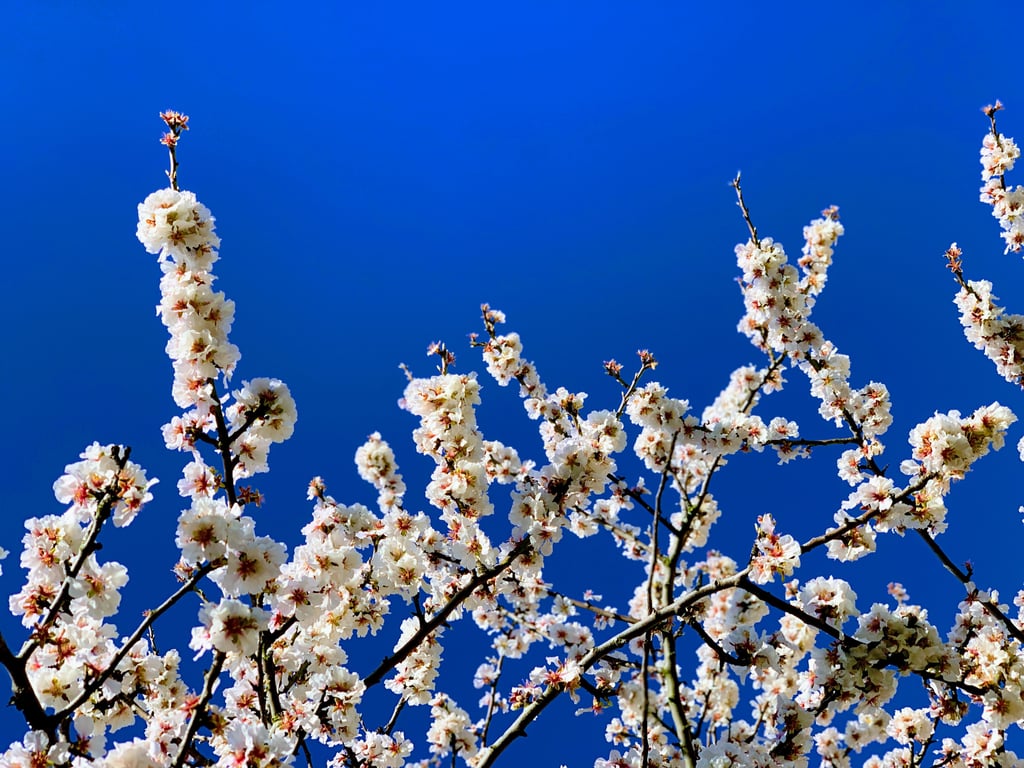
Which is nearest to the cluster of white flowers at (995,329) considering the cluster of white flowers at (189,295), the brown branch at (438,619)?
the brown branch at (438,619)

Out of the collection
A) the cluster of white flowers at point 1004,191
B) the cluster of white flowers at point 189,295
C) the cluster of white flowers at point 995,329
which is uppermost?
the cluster of white flowers at point 1004,191

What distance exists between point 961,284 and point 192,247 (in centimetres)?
609

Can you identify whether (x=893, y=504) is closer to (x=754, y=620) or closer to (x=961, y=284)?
(x=754, y=620)

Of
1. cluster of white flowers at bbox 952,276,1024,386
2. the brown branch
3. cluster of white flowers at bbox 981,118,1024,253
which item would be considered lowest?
the brown branch

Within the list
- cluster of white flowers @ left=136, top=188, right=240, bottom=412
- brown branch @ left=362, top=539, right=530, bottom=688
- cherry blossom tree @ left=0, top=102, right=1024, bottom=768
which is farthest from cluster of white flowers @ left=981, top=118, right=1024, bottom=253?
cluster of white flowers @ left=136, top=188, right=240, bottom=412

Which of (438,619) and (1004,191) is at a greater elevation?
(1004,191)

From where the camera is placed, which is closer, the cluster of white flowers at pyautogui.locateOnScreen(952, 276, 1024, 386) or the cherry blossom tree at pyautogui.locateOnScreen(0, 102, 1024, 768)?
the cherry blossom tree at pyautogui.locateOnScreen(0, 102, 1024, 768)

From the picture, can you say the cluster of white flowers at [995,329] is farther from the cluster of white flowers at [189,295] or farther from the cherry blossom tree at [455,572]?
the cluster of white flowers at [189,295]

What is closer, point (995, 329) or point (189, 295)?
point (189, 295)

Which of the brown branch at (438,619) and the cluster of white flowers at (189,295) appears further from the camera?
the brown branch at (438,619)

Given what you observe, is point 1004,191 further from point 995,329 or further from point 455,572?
point 455,572

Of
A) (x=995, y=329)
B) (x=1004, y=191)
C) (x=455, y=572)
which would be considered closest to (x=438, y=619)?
(x=455, y=572)

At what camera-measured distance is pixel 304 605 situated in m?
3.77

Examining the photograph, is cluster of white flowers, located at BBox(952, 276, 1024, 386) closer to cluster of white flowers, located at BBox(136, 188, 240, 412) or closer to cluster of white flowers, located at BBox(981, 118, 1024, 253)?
cluster of white flowers, located at BBox(981, 118, 1024, 253)
